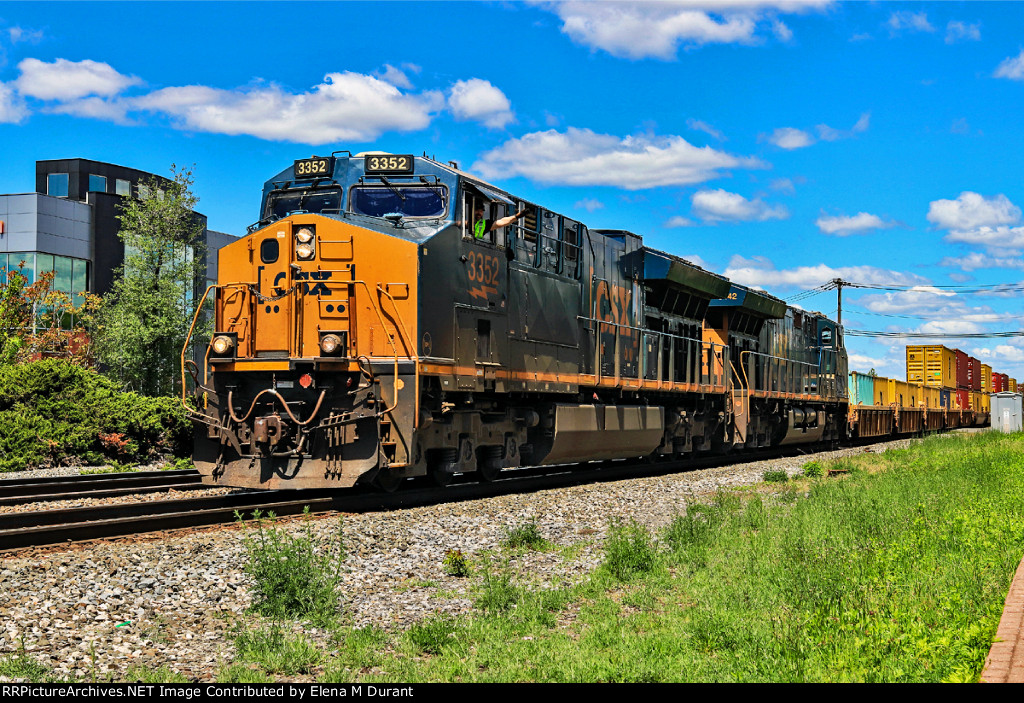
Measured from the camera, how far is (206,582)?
714 cm

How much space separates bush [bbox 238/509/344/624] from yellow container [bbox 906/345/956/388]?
45948 millimetres

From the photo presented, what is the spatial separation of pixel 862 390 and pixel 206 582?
102 feet

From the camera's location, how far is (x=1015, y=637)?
4770 mm

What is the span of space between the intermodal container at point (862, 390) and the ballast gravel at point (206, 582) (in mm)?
23830

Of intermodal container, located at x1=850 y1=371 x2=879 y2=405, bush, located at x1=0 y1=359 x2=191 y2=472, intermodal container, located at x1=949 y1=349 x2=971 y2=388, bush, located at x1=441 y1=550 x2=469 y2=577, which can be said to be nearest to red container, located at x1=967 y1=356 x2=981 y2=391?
intermodal container, located at x1=949 y1=349 x2=971 y2=388

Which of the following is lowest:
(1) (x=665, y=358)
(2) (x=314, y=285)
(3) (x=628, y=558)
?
(3) (x=628, y=558)

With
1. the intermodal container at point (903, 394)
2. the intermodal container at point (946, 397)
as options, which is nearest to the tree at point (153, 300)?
the intermodal container at point (903, 394)

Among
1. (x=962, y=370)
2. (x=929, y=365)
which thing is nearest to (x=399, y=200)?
(x=929, y=365)

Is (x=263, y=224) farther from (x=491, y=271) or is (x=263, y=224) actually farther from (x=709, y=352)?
(x=709, y=352)

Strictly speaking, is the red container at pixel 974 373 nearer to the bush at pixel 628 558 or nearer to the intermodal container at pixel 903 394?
the intermodal container at pixel 903 394

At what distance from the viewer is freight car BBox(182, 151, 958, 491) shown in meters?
11.0

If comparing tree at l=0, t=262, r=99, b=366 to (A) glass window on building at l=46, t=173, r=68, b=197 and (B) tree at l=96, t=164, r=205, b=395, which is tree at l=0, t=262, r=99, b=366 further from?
(A) glass window on building at l=46, t=173, r=68, b=197

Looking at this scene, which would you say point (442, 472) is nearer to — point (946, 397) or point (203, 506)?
point (203, 506)
